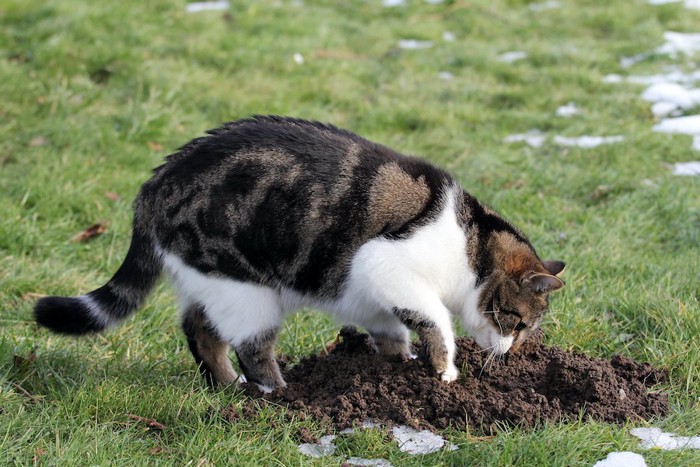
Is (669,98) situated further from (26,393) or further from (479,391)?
(26,393)

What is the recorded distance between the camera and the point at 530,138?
22.1 feet

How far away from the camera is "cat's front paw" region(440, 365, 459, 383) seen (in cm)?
340

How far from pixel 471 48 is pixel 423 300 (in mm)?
5620

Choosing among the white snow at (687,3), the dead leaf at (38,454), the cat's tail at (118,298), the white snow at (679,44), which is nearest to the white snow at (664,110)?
the white snow at (679,44)

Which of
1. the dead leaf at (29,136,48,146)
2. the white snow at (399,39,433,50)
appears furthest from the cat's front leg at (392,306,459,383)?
the white snow at (399,39,433,50)

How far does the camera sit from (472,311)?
3.62 m

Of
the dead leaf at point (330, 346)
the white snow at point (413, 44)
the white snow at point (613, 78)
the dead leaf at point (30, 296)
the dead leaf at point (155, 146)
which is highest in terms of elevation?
the dead leaf at point (30, 296)

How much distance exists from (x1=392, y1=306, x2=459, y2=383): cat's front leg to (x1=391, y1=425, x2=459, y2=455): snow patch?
0.31m

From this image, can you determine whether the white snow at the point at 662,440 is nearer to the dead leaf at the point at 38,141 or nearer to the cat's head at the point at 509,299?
the cat's head at the point at 509,299

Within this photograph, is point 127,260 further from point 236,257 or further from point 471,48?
point 471,48

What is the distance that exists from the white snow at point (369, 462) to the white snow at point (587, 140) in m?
4.05

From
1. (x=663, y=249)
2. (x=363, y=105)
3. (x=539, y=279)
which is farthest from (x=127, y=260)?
(x=363, y=105)

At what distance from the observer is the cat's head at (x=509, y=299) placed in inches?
140

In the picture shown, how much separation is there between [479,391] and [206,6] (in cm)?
677
